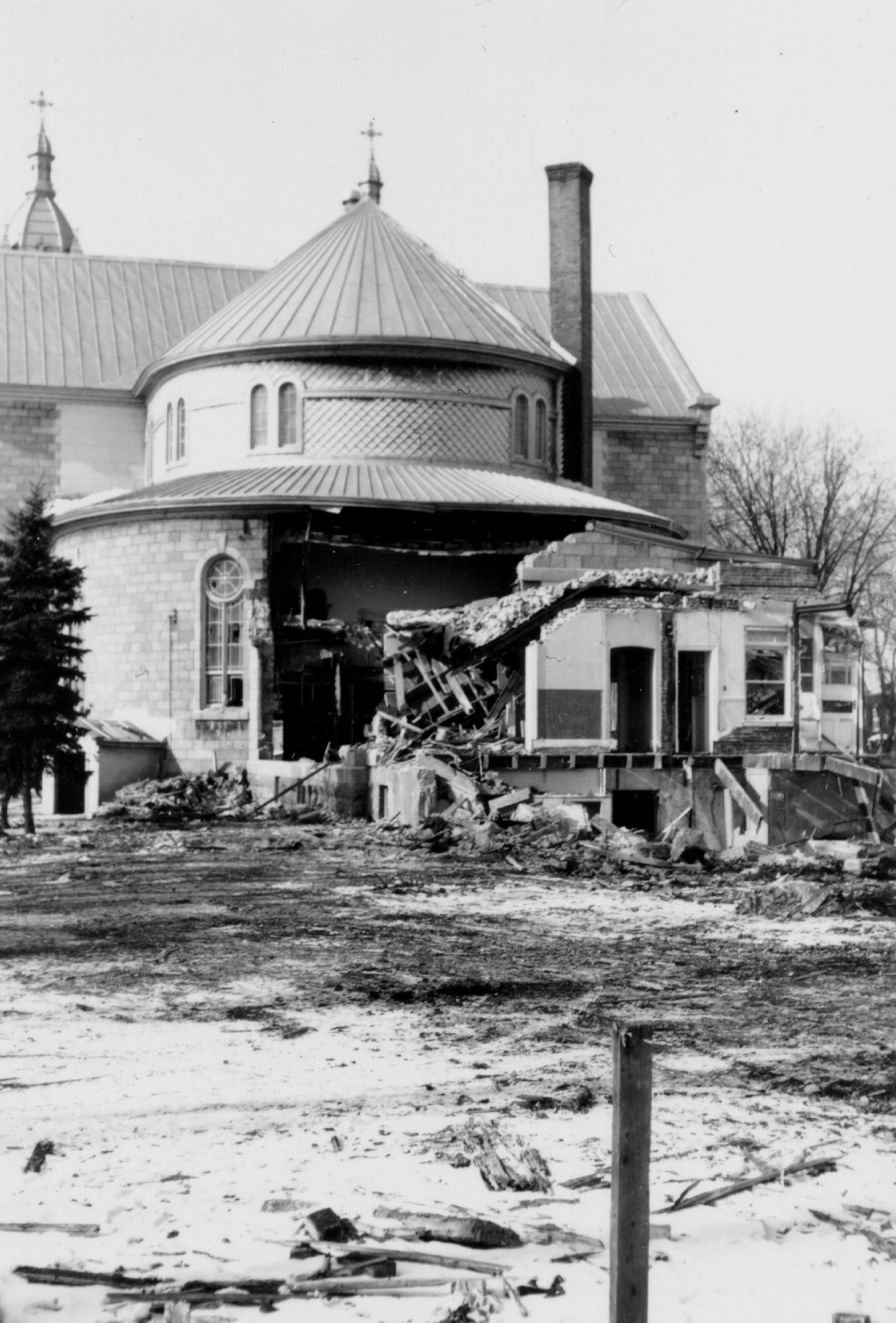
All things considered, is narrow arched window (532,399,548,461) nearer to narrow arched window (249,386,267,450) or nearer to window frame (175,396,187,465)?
narrow arched window (249,386,267,450)

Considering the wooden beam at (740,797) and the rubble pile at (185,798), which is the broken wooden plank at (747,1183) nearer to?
the wooden beam at (740,797)

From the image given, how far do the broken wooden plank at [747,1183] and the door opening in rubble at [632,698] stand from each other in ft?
62.8

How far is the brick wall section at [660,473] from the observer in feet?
152

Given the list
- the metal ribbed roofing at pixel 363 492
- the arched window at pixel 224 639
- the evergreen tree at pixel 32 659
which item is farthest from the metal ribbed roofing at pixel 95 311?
the evergreen tree at pixel 32 659

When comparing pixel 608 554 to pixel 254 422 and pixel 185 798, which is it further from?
pixel 254 422

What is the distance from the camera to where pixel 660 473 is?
153 feet

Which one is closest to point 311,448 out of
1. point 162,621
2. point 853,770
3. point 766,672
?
point 162,621

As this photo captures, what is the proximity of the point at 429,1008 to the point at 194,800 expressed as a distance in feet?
67.7

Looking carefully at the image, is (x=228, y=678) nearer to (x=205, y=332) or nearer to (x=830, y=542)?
(x=205, y=332)

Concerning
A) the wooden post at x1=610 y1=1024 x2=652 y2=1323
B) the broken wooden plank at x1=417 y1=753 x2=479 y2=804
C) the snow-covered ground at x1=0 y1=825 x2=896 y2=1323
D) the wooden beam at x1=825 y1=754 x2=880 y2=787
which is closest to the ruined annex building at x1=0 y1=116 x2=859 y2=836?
the broken wooden plank at x1=417 y1=753 x2=479 y2=804

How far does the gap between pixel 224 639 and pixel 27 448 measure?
1214 centimetres

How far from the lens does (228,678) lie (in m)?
35.1

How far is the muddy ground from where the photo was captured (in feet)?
32.2

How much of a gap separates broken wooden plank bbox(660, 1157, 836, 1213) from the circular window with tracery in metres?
28.6
